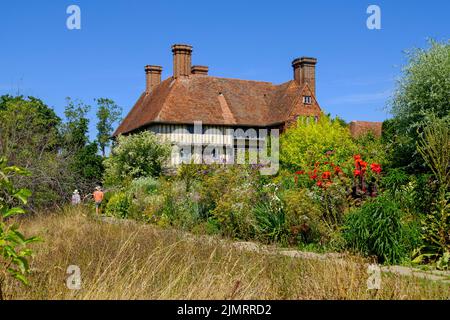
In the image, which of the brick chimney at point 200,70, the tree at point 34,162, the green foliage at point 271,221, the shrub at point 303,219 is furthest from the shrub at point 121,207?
the brick chimney at point 200,70

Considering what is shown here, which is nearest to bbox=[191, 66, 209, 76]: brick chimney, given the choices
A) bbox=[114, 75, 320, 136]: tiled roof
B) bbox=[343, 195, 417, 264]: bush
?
bbox=[114, 75, 320, 136]: tiled roof

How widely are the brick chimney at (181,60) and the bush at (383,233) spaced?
1296 inches

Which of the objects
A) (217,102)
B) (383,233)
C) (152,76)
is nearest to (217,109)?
(217,102)

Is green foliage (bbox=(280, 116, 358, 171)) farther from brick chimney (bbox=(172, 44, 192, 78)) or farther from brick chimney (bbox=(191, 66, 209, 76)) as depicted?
brick chimney (bbox=(191, 66, 209, 76))

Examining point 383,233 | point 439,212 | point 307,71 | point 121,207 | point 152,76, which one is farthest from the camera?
point 152,76

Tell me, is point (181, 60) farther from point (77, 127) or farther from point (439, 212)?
point (439, 212)

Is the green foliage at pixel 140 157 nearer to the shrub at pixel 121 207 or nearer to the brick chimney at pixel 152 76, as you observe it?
the brick chimney at pixel 152 76

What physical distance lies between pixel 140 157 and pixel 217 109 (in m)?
8.37

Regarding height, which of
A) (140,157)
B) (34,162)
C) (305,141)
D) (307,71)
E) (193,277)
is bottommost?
(193,277)

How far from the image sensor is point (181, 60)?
40438 millimetres

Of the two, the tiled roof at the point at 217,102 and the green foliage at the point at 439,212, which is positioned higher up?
the tiled roof at the point at 217,102

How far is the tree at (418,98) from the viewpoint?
1856 cm

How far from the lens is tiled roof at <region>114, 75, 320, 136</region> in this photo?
3812cm
